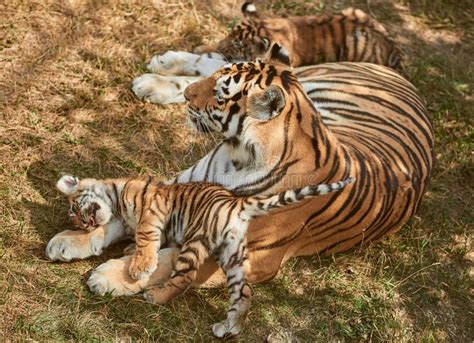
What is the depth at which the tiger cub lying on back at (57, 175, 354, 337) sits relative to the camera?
359 centimetres

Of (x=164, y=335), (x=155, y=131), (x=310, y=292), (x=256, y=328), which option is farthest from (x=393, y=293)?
(x=155, y=131)

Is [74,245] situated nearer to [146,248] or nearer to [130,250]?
[130,250]

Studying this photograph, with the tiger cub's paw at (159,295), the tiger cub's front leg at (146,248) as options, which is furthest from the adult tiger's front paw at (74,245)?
the tiger cub's paw at (159,295)

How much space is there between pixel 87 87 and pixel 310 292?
6.72 ft

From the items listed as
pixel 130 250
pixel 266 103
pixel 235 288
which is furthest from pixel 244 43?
pixel 235 288

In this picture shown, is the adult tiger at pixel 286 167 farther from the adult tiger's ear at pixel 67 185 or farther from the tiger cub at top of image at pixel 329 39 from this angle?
the tiger cub at top of image at pixel 329 39

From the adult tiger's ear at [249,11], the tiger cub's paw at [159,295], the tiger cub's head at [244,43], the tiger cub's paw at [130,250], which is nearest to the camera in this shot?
the tiger cub's paw at [159,295]

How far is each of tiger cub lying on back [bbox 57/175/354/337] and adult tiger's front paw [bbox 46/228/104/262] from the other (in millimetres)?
73

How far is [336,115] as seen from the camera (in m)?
4.64

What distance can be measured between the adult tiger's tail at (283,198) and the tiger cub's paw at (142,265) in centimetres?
50

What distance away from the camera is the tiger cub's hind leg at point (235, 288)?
357cm

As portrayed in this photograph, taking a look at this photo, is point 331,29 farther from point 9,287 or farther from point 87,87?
point 9,287

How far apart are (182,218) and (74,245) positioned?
55cm

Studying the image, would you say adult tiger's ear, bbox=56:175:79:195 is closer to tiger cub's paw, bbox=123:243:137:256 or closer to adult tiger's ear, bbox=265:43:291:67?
tiger cub's paw, bbox=123:243:137:256
